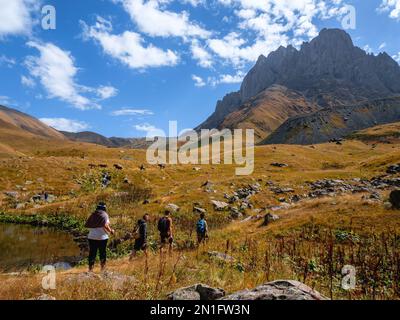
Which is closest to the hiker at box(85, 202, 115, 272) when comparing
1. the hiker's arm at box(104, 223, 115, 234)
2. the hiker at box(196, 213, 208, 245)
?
the hiker's arm at box(104, 223, 115, 234)

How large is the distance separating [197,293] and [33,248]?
25153mm

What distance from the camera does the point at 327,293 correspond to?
11.2 metres

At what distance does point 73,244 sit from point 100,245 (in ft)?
60.1

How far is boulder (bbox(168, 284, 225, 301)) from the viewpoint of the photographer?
854cm

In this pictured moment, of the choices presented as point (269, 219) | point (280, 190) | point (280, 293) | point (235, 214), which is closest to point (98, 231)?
point (280, 293)

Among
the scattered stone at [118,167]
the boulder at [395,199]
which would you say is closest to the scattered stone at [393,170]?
the boulder at [395,199]

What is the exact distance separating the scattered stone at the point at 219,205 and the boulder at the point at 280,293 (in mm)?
38125

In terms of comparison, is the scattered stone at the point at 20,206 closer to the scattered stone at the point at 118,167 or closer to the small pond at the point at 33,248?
the small pond at the point at 33,248

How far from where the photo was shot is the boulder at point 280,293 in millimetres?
6865

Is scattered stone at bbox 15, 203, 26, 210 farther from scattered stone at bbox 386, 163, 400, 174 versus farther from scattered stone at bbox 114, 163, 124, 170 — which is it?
scattered stone at bbox 386, 163, 400, 174

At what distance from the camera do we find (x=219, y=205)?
46.4 m

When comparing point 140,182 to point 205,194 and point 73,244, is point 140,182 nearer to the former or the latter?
point 205,194

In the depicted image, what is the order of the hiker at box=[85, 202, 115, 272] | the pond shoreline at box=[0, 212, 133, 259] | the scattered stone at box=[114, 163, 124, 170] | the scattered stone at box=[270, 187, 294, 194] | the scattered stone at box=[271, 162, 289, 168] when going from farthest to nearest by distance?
the scattered stone at box=[271, 162, 289, 168] → the scattered stone at box=[114, 163, 124, 170] → the scattered stone at box=[270, 187, 294, 194] → the pond shoreline at box=[0, 212, 133, 259] → the hiker at box=[85, 202, 115, 272]

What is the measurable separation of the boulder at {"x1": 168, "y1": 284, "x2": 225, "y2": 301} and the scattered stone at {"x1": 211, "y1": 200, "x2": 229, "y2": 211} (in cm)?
3665
